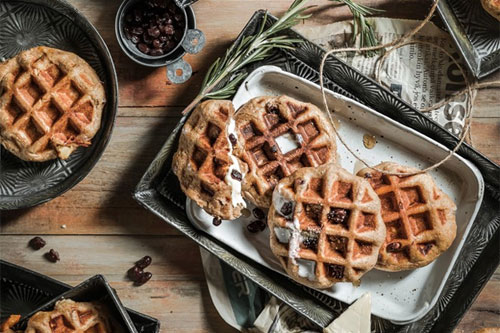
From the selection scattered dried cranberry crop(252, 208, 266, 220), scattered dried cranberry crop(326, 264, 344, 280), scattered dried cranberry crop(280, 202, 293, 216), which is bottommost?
scattered dried cranberry crop(326, 264, 344, 280)

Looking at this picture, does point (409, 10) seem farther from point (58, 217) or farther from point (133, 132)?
point (58, 217)

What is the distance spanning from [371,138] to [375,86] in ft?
0.88

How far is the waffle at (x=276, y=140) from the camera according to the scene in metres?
3.12

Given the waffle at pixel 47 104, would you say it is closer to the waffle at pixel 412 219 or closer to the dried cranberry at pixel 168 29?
the dried cranberry at pixel 168 29

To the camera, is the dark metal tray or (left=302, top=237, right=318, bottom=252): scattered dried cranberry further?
the dark metal tray

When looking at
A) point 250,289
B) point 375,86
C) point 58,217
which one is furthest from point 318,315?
point 58,217

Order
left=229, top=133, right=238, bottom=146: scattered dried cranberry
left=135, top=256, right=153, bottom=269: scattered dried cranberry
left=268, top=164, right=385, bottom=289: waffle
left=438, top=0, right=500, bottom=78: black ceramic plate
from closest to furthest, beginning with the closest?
left=268, top=164, right=385, bottom=289: waffle, left=229, top=133, right=238, bottom=146: scattered dried cranberry, left=438, top=0, right=500, bottom=78: black ceramic plate, left=135, top=256, right=153, bottom=269: scattered dried cranberry

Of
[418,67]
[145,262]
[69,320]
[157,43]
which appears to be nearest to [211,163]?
[157,43]

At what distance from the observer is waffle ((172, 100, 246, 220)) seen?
120 inches

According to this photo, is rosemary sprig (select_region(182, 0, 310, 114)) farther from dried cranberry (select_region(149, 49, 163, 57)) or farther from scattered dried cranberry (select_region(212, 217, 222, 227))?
scattered dried cranberry (select_region(212, 217, 222, 227))

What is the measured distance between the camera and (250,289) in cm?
355

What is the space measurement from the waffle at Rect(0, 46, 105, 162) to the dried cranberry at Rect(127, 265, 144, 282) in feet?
2.35

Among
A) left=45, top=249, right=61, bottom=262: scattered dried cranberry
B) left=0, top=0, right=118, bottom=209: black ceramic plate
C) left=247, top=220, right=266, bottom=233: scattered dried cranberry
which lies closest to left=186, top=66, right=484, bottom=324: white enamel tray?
left=247, top=220, right=266, bottom=233: scattered dried cranberry

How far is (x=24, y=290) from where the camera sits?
352 cm
